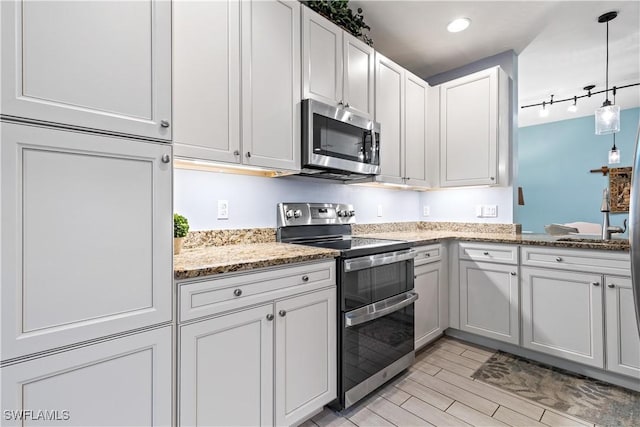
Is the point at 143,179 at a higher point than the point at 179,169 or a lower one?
lower

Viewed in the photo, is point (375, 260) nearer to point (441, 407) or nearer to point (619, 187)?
point (441, 407)

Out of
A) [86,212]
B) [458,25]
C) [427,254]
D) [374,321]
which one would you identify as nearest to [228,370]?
[86,212]

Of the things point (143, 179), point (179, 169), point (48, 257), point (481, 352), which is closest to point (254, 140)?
point (179, 169)

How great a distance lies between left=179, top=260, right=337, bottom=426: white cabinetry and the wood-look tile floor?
0.25 metres

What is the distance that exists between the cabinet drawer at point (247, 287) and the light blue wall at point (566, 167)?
5307mm

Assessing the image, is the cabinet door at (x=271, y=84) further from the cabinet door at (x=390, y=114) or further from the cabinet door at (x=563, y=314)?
the cabinet door at (x=563, y=314)

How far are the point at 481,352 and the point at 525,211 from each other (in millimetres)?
4438

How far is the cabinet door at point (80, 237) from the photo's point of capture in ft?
2.76

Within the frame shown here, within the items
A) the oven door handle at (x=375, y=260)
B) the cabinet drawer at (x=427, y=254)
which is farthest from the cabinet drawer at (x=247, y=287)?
the cabinet drawer at (x=427, y=254)

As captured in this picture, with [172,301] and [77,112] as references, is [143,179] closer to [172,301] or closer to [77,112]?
[77,112]

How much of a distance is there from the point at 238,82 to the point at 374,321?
153 centimetres

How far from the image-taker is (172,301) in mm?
1119

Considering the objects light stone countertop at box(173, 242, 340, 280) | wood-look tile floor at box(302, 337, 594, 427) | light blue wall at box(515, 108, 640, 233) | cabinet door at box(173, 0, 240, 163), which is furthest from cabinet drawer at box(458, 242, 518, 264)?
light blue wall at box(515, 108, 640, 233)

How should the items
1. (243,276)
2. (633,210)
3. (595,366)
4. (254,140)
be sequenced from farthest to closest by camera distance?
1. (595,366)
2. (254,140)
3. (243,276)
4. (633,210)
